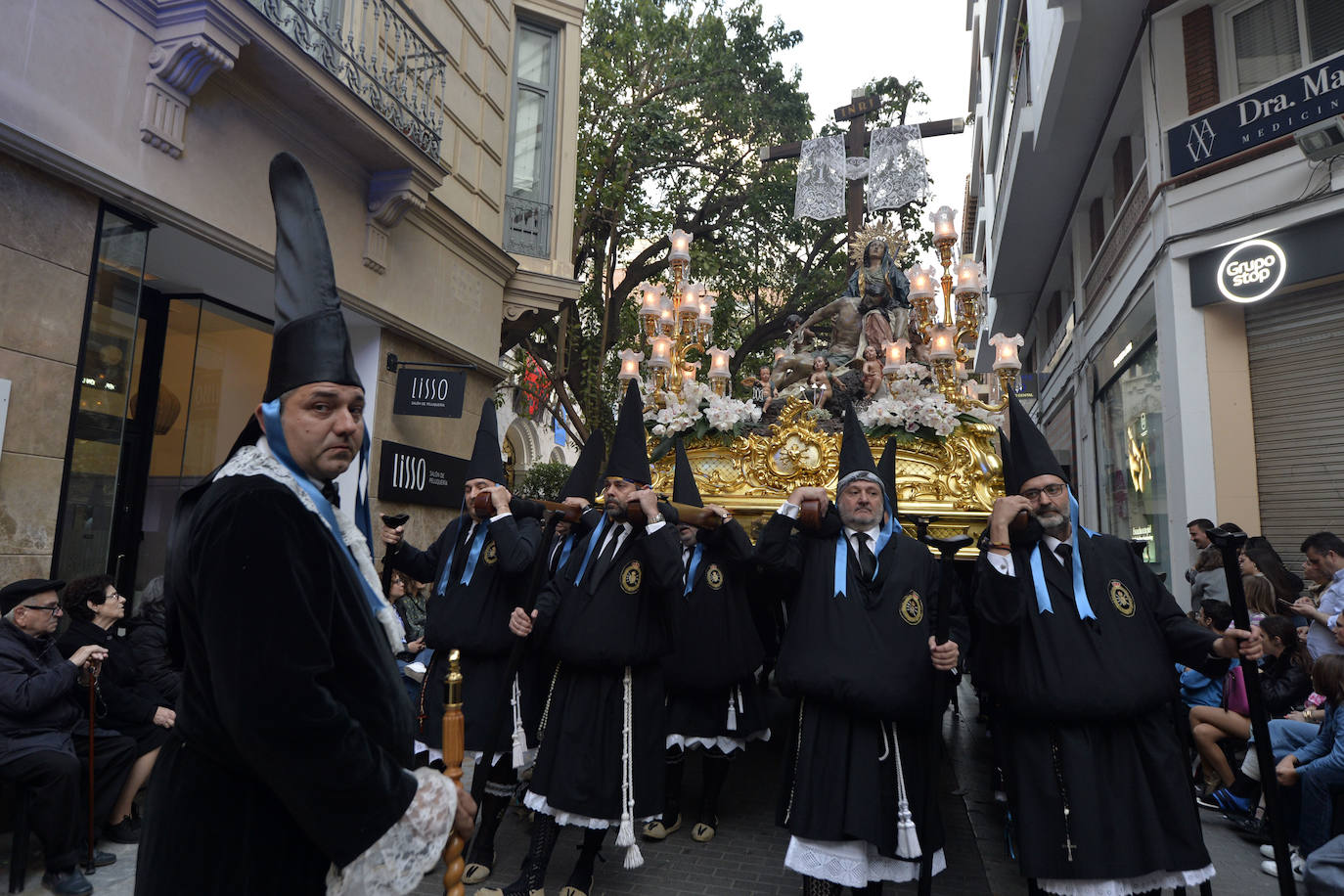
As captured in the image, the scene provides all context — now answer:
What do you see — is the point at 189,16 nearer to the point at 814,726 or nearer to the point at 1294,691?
the point at 814,726

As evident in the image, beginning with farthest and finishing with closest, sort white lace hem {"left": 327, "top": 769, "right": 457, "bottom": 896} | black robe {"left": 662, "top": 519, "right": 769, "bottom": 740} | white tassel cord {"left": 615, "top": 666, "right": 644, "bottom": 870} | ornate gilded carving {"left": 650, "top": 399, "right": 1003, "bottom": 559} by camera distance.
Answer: ornate gilded carving {"left": 650, "top": 399, "right": 1003, "bottom": 559}, black robe {"left": 662, "top": 519, "right": 769, "bottom": 740}, white tassel cord {"left": 615, "top": 666, "right": 644, "bottom": 870}, white lace hem {"left": 327, "top": 769, "right": 457, "bottom": 896}

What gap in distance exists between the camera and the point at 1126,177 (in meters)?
11.0

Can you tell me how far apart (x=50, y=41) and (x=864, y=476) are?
5763 millimetres

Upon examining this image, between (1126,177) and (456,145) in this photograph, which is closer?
(456,145)

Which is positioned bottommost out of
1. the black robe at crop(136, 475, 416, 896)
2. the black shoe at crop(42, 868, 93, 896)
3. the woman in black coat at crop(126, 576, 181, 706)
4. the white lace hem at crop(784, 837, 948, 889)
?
the black shoe at crop(42, 868, 93, 896)

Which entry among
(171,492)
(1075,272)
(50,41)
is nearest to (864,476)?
(50,41)

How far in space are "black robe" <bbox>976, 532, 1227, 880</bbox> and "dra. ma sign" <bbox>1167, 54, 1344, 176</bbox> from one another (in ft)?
22.0

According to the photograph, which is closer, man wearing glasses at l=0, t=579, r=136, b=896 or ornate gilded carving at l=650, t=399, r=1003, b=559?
man wearing glasses at l=0, t=579, r=136, b=896

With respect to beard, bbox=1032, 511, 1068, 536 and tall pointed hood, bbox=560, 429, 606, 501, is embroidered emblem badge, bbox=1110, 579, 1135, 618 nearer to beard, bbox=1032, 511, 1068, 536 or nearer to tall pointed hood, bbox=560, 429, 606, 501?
beard, bbox=1032, 511, 1068, 536

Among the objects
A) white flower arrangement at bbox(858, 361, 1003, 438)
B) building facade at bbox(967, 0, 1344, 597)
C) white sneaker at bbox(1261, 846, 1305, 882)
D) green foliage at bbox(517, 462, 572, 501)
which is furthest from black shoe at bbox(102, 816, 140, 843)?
green foliage at bbox(517, 462, 572, 501)

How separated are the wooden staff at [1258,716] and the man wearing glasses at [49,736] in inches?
212

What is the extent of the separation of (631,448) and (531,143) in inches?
335

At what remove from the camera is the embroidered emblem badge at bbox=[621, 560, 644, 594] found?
4.36 meters

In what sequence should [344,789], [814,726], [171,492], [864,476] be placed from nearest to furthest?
[344,789], [814,726], [864,476], [171,492]
